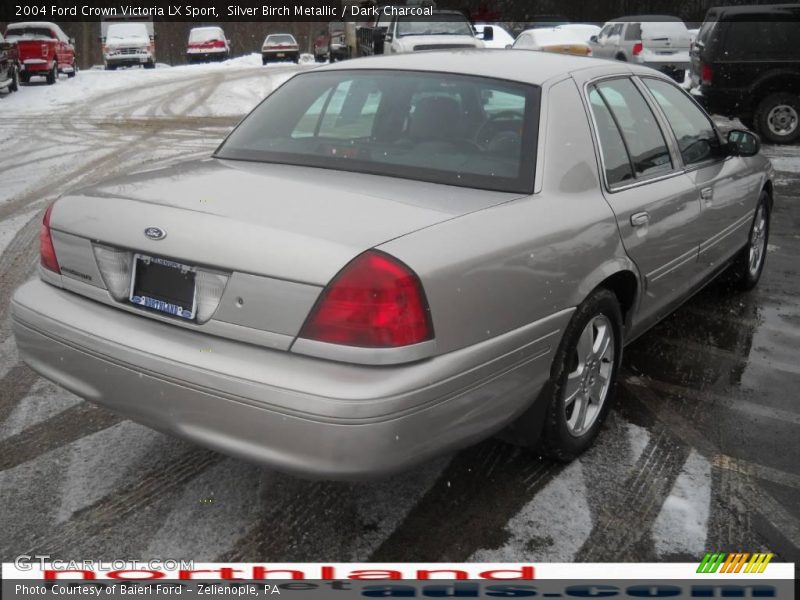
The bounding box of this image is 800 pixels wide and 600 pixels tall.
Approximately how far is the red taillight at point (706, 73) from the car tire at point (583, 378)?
10.9 meters

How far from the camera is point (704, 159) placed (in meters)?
4.54

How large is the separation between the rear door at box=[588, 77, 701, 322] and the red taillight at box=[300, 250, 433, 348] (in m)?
1.32

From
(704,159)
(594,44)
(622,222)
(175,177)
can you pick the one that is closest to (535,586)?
(622,222)

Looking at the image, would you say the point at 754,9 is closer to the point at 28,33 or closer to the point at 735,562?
the point at 735,562

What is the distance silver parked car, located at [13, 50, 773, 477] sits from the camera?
Result: 8.05 feet

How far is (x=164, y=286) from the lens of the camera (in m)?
2.72

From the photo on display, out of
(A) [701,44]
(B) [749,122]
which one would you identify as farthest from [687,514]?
(B) [749,122]

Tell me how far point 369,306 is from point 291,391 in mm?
330

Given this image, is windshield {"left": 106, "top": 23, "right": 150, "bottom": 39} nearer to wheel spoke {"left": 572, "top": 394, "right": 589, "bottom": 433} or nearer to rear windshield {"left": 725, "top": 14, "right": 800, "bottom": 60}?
rear windshield {"left": 725, "top": 14, "right": 800, "bottom": 60}

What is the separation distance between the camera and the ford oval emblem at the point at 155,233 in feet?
8.87

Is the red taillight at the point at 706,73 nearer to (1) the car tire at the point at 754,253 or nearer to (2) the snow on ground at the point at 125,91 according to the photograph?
(2) the snow on ground at the point at 125,91

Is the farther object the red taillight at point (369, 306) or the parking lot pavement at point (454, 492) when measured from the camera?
→ the parking lot pavement at point (454, 492)

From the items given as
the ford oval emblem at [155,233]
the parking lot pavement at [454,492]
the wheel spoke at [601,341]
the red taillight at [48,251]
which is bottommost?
the parking lot pavement at [454,492]

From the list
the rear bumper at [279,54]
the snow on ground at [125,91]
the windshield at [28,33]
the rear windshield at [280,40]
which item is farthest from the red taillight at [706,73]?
the rear windshield at [280,40]
